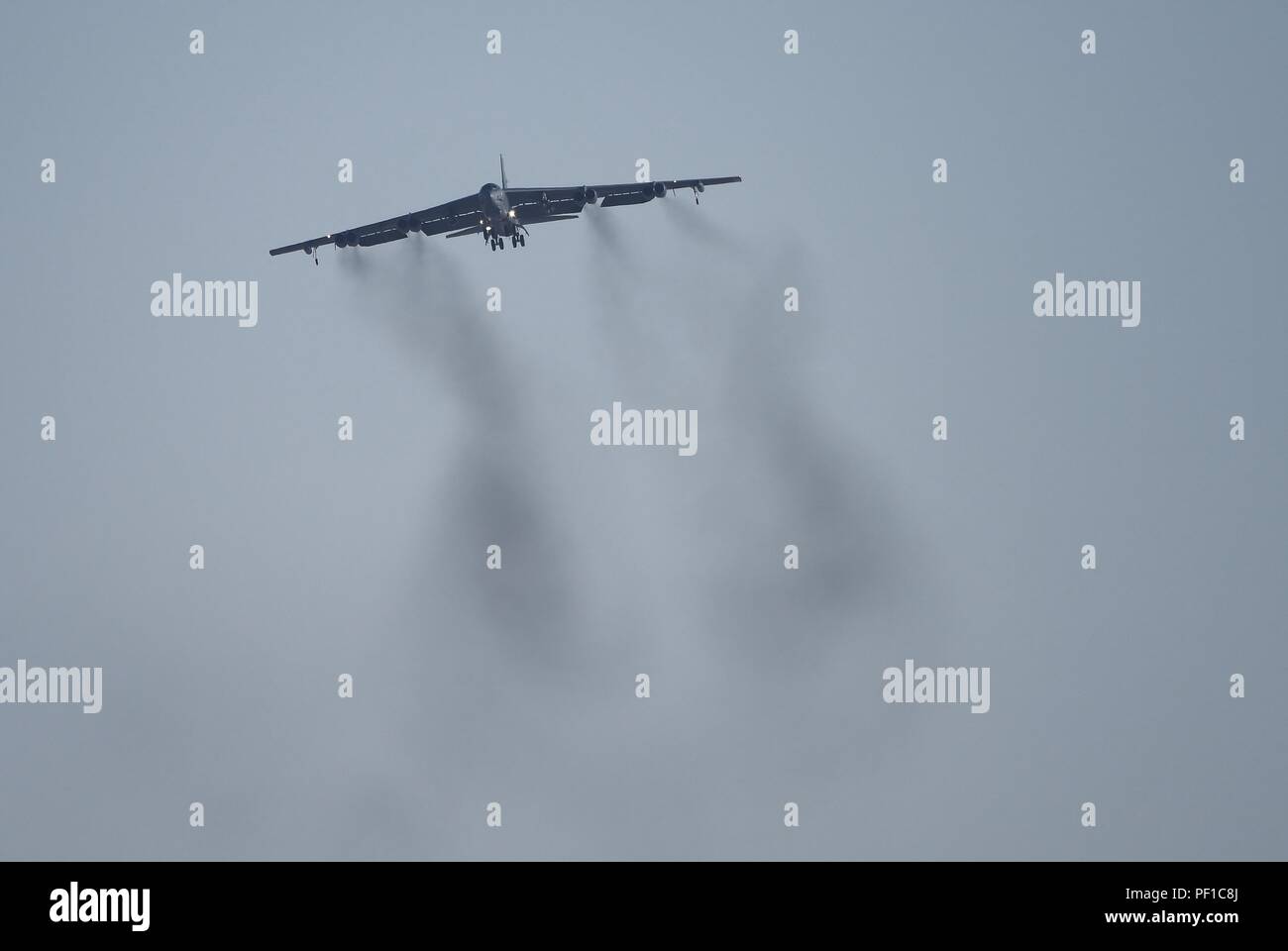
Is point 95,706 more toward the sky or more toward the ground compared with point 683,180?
more toward the ground
